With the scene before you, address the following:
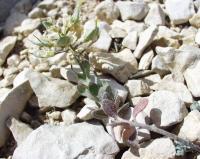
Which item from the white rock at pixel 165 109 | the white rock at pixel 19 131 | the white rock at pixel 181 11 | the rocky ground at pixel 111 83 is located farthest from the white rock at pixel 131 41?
the white rock at pixel 19 131

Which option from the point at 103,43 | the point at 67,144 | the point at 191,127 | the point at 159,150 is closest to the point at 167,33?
the point at 103,43

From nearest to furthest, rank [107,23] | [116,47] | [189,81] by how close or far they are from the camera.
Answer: [189,81] < [116,47] < [107,23]

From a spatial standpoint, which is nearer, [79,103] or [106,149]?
[106,149]

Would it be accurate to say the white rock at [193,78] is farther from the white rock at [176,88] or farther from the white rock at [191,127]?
the white rock at [191,127]

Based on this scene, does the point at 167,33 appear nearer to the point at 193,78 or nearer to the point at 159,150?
the point at 193,78

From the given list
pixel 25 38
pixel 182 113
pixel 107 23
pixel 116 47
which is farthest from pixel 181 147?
pixel 25 38

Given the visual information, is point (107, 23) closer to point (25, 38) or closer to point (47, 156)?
point (25, 38)
